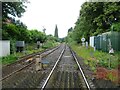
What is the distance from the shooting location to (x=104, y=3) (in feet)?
141

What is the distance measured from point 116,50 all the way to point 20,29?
1770 cm

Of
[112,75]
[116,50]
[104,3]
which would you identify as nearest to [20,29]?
[104,3]

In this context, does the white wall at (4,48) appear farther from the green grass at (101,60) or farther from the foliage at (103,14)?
the foliage at (103,14)

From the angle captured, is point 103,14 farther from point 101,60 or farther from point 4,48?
point 101,60

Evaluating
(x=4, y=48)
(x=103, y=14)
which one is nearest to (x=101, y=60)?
(x=4, y=48)

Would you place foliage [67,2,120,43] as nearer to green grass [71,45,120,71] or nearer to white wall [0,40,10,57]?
green grass [71,45,120,71]

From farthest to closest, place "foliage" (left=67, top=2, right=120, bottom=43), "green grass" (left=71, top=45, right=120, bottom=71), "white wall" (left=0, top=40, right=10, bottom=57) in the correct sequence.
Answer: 1. "foliage" (left=67, top=2, right=120, bottom=43)
2. "white wall" (left=0, top=40, right=10, bottom=57)
3. "green grass" (left=71, top=45, right=120, bottom=71)

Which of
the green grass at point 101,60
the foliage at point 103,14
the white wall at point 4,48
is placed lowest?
the green grass at point 101,60

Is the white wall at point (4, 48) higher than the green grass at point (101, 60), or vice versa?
the white wall at point (4, 48)

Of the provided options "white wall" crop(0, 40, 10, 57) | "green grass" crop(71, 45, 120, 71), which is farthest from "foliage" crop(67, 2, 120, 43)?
"white wall" crop(0, 40, 10, 57)

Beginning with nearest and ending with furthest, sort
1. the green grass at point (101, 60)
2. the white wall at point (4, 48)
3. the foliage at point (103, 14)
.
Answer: the green grass at point (101, 60)
the white wall at point (4, 48)
the foliage at point (103, 14)

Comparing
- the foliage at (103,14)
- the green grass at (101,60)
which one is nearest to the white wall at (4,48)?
the green grass at (101,60)

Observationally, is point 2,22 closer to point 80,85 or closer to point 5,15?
point 5,15

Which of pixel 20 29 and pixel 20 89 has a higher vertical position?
pixel 20 29
